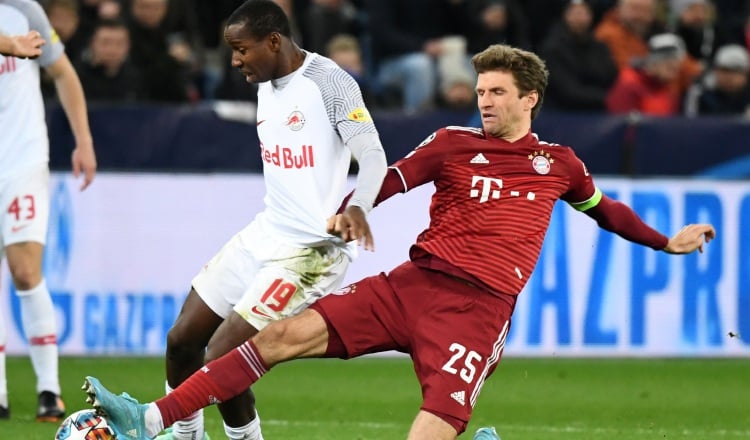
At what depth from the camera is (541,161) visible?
6.18 meters

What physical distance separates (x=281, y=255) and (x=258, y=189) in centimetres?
449

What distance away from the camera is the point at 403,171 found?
5.97m

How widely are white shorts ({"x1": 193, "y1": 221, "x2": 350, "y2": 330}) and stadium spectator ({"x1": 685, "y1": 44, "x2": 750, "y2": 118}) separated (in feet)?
24.5

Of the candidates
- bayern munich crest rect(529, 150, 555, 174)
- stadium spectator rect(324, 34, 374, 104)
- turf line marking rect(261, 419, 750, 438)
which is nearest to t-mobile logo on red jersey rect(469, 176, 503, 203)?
bayern munich crest rect(529, 150, 555, 174)

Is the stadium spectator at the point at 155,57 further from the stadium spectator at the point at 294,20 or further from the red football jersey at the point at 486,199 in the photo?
the red football jersey at the point at 486,199

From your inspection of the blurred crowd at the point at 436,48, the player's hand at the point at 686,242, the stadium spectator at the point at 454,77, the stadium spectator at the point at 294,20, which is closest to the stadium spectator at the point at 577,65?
the blurred crowd at the point at 436,48

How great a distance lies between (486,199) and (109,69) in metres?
6.41

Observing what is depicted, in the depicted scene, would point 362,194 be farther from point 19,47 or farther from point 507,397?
point 507,397

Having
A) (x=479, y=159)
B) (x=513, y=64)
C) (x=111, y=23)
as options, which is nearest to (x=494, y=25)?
(x=111, y=23)

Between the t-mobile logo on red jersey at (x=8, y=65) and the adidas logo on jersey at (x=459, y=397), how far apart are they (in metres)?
3.36

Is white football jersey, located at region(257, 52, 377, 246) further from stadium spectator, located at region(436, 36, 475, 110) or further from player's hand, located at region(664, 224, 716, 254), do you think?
stadium spectator, located at region(436, 36, 475, 110)

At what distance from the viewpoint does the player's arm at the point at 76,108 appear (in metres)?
7.95

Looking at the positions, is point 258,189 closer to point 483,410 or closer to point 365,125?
point 483,410

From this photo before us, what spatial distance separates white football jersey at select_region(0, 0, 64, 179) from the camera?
7781 millimetres
